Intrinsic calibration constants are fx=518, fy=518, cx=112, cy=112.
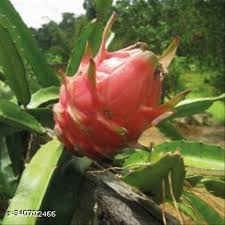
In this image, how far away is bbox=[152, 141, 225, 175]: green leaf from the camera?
129 centimetres

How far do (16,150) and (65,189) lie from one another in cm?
35

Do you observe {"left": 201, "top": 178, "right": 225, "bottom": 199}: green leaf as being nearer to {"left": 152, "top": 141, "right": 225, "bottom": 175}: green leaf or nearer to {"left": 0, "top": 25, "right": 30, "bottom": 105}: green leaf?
{"left": 152, "top": 141, "right": 225, "bottom": 175}: green leaf

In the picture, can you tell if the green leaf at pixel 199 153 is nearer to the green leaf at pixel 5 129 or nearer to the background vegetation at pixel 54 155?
the background vegetation at pixel 54 155

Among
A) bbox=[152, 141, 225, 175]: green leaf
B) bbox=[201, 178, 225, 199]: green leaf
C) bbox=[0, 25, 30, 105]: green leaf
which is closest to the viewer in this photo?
bbox=[0, 25, 30, 105]: green leaf

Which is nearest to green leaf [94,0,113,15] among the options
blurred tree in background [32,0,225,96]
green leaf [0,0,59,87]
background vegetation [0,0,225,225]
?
background vegetation [0,0,225,225]

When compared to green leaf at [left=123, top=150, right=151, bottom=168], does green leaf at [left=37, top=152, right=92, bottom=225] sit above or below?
above

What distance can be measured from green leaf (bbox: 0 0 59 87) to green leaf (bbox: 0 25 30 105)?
0.15 meters

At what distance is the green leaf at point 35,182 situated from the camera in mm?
932

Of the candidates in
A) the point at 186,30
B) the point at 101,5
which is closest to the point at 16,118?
the point at 101,5

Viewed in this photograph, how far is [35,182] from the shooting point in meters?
1.00

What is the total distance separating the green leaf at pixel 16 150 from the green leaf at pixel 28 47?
0.16m

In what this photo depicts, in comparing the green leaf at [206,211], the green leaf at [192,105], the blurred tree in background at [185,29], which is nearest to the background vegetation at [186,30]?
the blurred tree in background at [185,29]

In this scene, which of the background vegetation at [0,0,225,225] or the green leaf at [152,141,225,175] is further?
the green leaf at [152,141,225,175]

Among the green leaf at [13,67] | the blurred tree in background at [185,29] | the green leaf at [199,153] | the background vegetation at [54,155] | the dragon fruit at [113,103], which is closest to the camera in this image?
the dragon fruit at [113,103]
